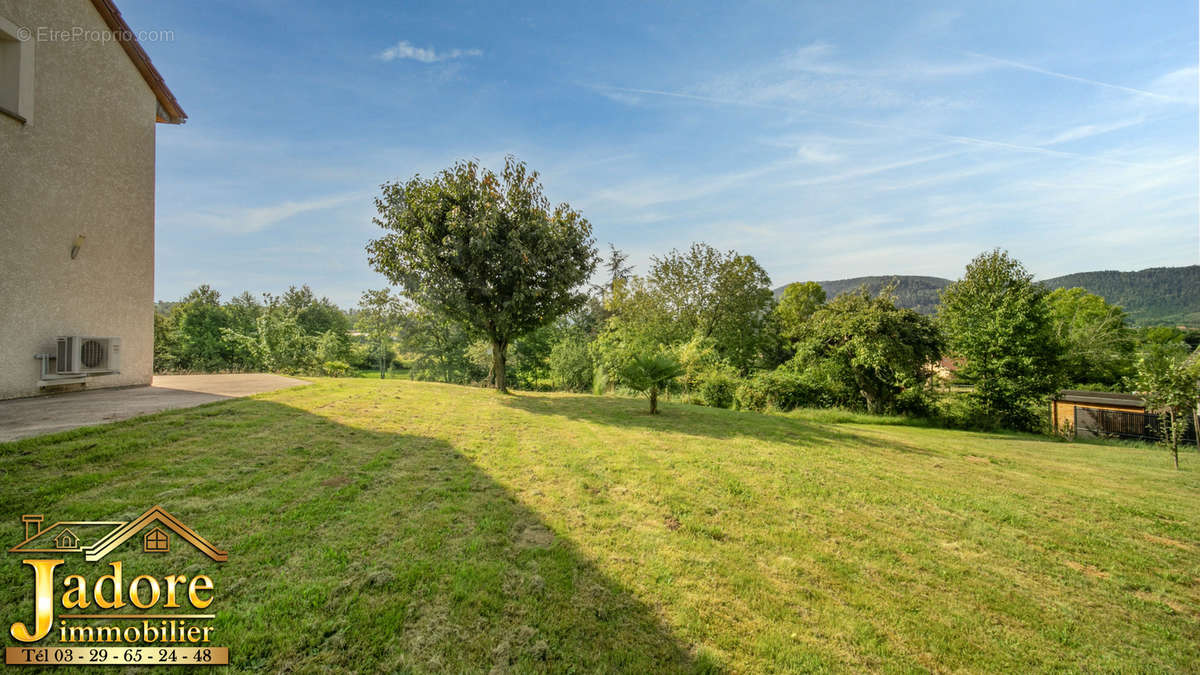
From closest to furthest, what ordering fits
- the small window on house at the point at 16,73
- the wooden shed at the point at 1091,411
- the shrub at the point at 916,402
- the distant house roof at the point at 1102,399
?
the small window on house at the point at 16,73
the wooden shed at the point at 1091,411
the distant house roof at the point at 1102,399
the shrub at the point at 916,402

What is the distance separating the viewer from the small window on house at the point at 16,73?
20.5 ft

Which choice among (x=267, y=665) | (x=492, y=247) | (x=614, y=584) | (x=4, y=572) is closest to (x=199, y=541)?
(x=4, y=572)

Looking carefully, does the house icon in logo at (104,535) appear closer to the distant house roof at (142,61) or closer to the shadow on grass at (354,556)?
the shadow on grass at (354,556)

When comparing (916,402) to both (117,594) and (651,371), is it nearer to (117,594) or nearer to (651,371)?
(651,371)

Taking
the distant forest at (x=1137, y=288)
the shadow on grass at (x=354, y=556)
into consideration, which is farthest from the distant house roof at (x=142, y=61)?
the distant forest at (x=1137, y=288)

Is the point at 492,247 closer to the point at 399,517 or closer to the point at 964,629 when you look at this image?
the point at 399,517

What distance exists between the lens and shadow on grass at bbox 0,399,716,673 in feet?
6.77

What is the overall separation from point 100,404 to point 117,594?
6648 mm

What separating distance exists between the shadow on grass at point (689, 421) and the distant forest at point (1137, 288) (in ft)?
213

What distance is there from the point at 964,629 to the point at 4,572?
583cm

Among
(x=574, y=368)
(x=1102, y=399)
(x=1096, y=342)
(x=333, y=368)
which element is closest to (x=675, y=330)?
(x=574, y=368)

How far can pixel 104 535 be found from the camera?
2.71 meters

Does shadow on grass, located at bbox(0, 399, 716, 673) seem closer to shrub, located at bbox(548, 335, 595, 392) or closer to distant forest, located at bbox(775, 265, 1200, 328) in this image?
shrub, located at bbox(548, 335, 595, 392)

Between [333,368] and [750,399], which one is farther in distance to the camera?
[333,368]
